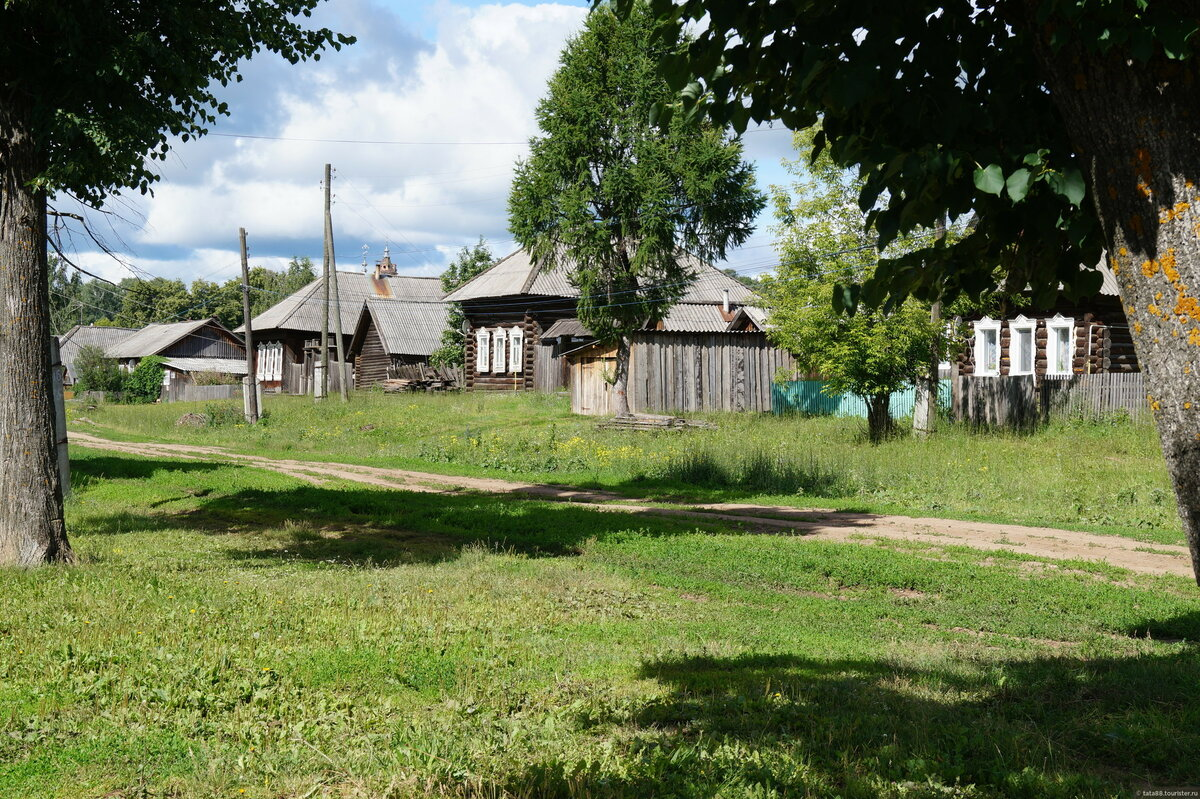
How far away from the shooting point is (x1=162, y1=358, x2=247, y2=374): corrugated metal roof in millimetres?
71000

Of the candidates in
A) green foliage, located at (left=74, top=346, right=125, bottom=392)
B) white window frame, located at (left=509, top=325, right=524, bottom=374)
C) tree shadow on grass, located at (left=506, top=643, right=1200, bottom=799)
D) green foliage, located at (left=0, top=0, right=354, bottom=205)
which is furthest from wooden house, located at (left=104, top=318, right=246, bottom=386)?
tree shadow on grass, located at (left=506, top=643, right=1200, bottom=799)

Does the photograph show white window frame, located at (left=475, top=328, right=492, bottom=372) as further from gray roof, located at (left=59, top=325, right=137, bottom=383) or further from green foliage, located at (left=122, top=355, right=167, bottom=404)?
gray roof, located at (left=59, top=325, right=137, bottom=383)

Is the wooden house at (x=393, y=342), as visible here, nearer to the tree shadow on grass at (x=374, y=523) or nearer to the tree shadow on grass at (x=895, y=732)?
the tree shadow on grass at (x=374, y=523)

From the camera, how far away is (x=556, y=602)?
869cm

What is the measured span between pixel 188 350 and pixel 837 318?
198ft

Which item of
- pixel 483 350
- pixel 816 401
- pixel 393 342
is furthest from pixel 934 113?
pixel 393 342

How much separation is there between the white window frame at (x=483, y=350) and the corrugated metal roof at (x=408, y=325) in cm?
624

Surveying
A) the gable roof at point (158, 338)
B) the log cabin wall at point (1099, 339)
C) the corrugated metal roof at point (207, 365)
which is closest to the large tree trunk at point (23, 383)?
the log cabin wall at point (1099, 339)

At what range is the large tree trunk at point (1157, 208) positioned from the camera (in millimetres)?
3303

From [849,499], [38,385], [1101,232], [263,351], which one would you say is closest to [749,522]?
[849,499]

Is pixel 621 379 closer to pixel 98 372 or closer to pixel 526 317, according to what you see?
pixel 526 317

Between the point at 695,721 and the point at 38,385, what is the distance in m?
8.35

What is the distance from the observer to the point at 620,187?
3303 centimetres

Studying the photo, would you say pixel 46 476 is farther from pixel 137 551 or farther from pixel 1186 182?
pixel 1186 182
